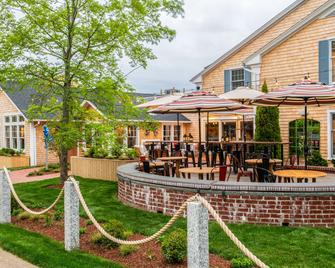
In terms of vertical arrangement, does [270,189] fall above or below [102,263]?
above

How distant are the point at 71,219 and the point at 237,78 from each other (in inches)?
659

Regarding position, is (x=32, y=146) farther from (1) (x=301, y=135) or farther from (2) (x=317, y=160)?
(2) (x=317, y=160)

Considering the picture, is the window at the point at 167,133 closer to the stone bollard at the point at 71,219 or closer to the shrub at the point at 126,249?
the stone bollard at the point at 71,219

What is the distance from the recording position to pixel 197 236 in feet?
15.6

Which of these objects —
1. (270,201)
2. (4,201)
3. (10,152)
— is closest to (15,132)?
(10,152)

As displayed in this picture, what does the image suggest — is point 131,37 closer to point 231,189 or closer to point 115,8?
point 115,8

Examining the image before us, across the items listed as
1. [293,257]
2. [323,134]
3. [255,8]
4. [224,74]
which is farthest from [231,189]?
[255,8]

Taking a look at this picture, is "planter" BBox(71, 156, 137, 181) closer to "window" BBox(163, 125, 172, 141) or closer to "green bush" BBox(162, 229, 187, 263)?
"green bush" BBox(162, 229, 187, 263)

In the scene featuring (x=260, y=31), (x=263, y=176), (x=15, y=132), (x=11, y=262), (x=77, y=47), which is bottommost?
(x=11, y=262)

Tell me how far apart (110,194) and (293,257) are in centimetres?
708

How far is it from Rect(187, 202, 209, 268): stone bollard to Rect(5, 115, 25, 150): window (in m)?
22.4

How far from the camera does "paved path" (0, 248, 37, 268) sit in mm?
5961

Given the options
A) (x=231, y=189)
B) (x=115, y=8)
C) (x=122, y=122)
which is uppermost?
(x=115, y=8)

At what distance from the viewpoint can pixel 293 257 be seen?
584cm
